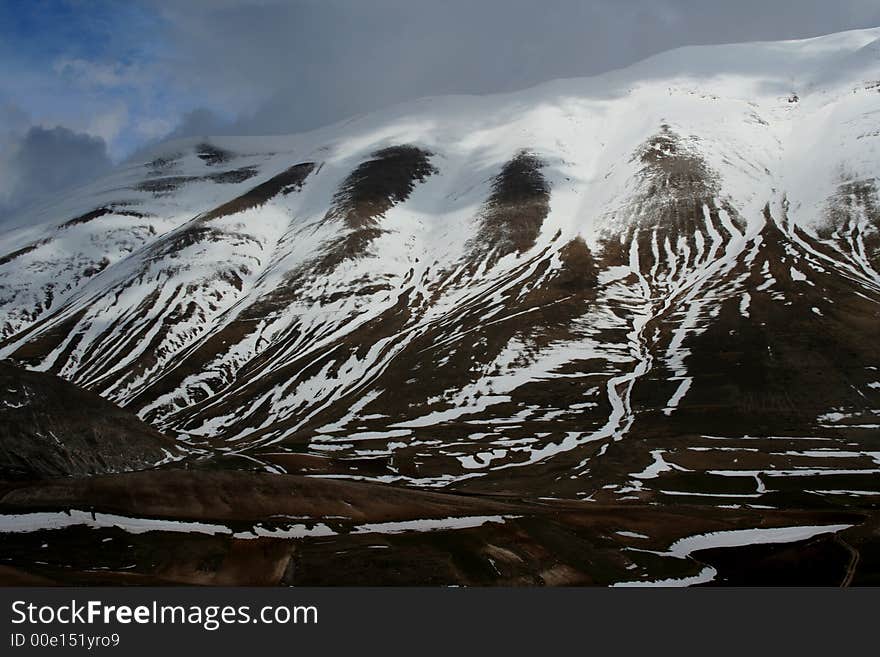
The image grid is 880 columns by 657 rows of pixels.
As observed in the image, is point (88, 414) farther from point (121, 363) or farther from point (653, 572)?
point (121, 363)

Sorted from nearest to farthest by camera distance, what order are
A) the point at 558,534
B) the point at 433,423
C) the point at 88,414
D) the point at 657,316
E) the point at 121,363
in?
the point at 558,534
the point at 88,414
the point at 433,423
the point at 657,316
the point at 121,363

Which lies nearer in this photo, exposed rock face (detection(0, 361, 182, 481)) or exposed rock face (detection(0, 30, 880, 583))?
exposed rock face (detection(0, 361, 182, 481))

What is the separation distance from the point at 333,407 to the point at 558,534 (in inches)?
3998

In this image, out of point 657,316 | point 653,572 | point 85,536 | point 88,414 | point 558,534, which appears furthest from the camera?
point 657,316

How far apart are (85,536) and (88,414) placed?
24.7 m

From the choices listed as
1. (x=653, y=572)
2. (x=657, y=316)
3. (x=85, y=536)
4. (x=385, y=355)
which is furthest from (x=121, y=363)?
(x=653, y=572)

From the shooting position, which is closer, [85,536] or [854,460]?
[85,536]

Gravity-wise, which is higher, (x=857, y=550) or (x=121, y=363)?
(x=121, y=363)

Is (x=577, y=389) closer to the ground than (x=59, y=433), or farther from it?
closer to the ground

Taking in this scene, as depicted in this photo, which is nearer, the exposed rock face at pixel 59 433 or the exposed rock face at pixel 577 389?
the exposed rock face at pixel 59 433

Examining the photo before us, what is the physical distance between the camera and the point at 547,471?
105000 millimetres

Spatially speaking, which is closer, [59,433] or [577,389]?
[59,433]

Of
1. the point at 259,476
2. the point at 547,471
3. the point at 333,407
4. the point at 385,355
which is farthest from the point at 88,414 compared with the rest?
the point at 385,355

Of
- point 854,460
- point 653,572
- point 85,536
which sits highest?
point 85,536
